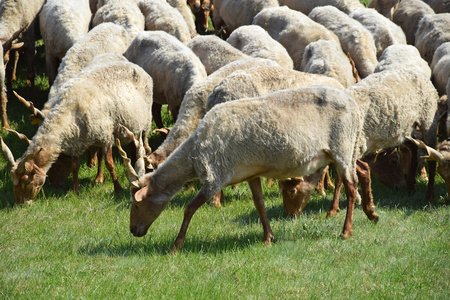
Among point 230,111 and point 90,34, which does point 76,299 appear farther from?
point 90,34

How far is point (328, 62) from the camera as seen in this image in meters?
9.23

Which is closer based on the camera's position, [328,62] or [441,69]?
[328,62]

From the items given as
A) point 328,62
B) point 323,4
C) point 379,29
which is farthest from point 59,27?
point 379,29

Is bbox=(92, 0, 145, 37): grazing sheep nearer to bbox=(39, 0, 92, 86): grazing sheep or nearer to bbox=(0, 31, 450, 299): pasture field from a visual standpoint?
bbox=(39, 0, 92, 86): grazing sheep

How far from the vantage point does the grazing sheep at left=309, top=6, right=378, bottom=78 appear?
10.6m

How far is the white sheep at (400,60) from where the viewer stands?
8766 mm

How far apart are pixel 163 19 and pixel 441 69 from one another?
540cm

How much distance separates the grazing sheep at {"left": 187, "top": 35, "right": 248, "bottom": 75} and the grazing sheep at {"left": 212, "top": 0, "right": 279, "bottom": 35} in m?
3.36

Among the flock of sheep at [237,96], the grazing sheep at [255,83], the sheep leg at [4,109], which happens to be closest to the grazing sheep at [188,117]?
the flock of sheep at [237,96]

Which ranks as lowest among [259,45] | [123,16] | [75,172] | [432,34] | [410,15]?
[410,15]

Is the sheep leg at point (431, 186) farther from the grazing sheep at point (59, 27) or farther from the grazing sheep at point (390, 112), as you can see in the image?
the grazing sheep at point (59, 27)

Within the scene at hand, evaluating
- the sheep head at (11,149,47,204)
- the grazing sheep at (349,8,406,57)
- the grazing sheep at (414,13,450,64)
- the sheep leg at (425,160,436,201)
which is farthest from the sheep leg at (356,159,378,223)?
the grazing sheep at (414,13,450,64)

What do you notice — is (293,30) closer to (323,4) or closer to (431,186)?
(323,4)

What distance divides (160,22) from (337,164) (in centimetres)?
691
